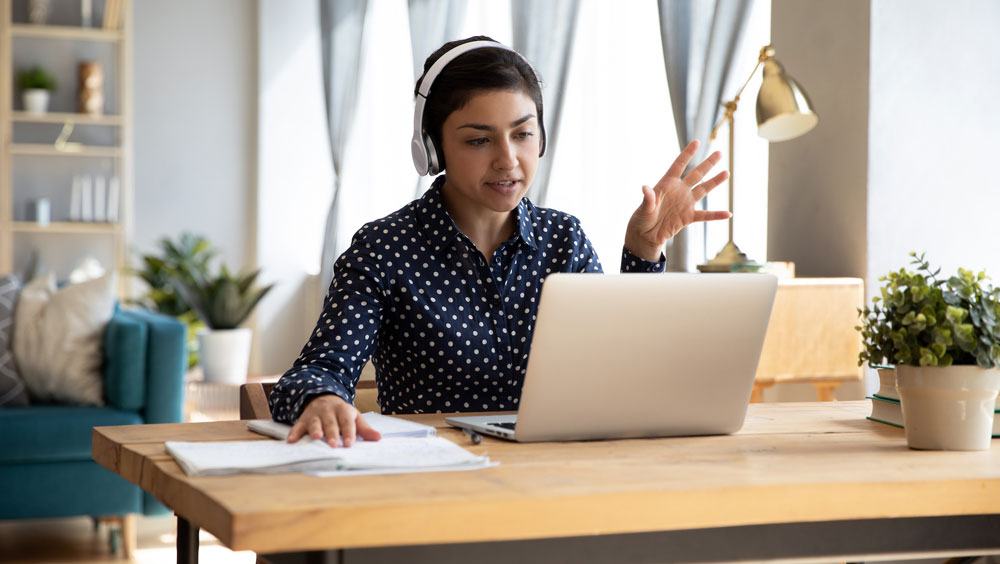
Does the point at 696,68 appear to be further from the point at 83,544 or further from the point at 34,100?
the point at 34,100

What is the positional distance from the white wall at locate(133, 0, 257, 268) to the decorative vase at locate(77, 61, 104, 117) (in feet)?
0.99

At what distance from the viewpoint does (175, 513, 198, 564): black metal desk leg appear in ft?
4.30

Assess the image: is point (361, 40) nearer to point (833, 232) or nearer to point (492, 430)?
point (833, 232)

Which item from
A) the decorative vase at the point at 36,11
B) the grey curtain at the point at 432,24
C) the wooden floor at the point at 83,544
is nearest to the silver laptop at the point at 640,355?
the wooden floor at the point at 83,544

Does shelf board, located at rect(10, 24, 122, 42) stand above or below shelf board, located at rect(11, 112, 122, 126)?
above

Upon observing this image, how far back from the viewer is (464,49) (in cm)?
177

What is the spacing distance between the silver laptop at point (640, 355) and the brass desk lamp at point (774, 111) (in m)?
1.59

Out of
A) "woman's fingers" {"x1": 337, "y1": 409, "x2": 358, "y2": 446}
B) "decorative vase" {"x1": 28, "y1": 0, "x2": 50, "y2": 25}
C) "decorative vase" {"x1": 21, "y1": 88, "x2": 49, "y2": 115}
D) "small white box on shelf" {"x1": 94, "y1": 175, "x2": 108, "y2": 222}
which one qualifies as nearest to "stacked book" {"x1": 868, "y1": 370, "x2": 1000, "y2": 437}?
"woman's fingers" {"x1": 337, "y1": 409, "x2": 358, "y2": 446}

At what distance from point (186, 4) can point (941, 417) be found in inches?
243

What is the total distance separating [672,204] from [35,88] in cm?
539

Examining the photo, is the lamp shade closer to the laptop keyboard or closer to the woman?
the woman

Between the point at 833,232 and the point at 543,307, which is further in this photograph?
the point at 833,232

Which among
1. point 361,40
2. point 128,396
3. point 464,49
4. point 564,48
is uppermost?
point 361,40

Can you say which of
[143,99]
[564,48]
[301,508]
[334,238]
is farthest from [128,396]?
[143,99]
